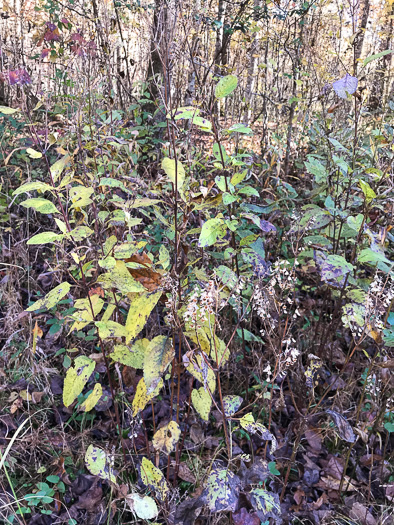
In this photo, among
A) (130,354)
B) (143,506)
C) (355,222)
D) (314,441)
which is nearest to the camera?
(143,506)

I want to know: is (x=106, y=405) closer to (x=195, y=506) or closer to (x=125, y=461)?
(x=125, y=461)

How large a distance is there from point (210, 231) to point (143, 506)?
0.95 metres

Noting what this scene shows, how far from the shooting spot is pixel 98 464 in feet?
4.26

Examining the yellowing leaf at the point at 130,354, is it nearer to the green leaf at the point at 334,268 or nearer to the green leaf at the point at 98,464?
the green leaf at the point at 98,464

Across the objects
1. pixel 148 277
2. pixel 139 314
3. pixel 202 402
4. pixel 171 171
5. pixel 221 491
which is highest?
pixel 171 171

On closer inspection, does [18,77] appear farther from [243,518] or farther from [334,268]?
[243,518]

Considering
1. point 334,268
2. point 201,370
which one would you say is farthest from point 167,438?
point 334,268

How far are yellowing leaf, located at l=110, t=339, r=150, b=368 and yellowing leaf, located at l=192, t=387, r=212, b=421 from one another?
226mm

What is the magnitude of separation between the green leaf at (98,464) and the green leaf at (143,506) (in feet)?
0.31

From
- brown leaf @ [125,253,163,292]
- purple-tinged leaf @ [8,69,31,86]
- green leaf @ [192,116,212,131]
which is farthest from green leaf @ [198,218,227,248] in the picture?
purple-tinged leaf @ [8,69,31,86]

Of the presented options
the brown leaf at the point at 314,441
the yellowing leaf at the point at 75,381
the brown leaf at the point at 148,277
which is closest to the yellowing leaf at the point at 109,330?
the yellowing leaf at the point at 75,381

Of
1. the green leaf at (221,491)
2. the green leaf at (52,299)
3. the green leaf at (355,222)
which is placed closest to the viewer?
the green leaf at (221,491)

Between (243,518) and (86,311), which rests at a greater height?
(86,311)

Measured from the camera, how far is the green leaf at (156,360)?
3.85 ft
